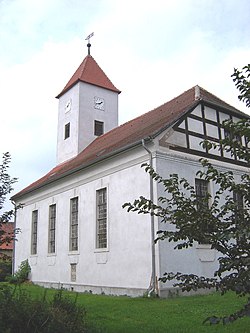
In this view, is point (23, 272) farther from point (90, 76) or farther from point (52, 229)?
point (90, 76)

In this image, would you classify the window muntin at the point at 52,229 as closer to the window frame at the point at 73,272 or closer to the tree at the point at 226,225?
the window frame at the point at 73,272

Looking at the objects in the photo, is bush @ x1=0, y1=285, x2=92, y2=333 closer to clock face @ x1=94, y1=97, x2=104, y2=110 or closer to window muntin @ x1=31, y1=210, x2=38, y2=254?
window muntin @ x1=31, y1=210, x2=38, y2=254

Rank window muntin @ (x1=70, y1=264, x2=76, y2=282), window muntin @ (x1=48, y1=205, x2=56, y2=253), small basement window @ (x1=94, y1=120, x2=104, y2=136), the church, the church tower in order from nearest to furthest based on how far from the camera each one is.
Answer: the church < window muntin @ (x1=70, y1=264, x2=76, y2=282) < window muntin @ (x1=48, y1=205, x2=56, y2=253) < the church tower < small basement window @ (x1=94, y1=120, x2=104, y2=136)

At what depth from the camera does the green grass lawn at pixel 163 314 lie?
7.81 m

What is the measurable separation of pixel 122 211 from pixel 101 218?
1.79 m

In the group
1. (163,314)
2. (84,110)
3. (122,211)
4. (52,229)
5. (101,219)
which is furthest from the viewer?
(84,110)

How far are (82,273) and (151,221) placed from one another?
5.00 m

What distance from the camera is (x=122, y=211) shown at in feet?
49.3

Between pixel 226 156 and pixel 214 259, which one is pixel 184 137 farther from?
pixel 214 259

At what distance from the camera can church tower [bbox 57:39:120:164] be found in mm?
24609

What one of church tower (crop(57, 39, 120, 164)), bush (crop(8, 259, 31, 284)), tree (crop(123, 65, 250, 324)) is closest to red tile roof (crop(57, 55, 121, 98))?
church tower (crop(57, 39, 120, 164))

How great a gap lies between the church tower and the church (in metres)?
4.31

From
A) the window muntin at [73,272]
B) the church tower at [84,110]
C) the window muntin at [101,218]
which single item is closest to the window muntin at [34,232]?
the church tower at [84,110]

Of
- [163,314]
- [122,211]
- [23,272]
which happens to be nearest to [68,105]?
[23,272]
